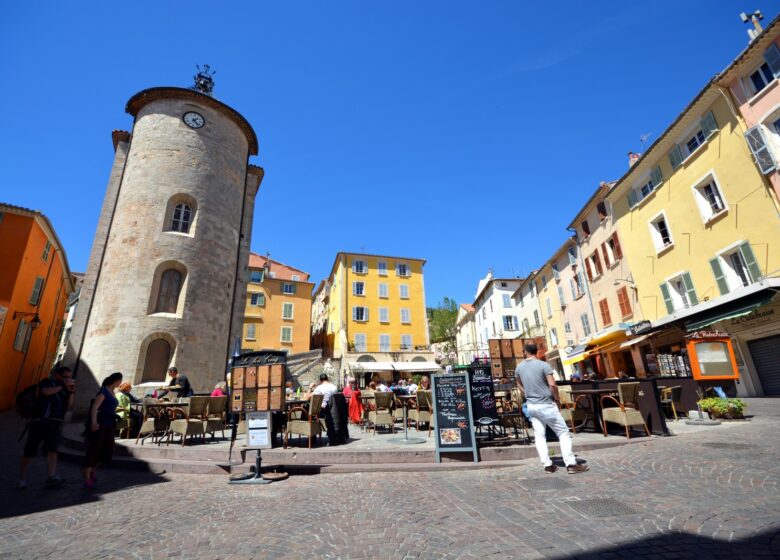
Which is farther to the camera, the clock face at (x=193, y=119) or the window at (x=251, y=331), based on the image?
the window at (x=251, y=331)

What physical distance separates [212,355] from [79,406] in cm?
475

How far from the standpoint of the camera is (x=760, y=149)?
12.4 meters

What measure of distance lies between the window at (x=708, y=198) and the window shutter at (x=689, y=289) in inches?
95.1

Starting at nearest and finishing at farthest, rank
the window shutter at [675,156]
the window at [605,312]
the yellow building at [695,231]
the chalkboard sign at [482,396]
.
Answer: the chalkboard sign at [482,396] < the yellow building at [695,231] < the window shutter at [675,156] < the window at [605,312]

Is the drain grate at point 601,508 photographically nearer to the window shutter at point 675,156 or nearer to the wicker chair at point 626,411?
the wicker chair at point 626,411

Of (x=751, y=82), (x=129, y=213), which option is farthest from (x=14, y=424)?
(x=751, y=82)

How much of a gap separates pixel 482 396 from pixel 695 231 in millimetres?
14461

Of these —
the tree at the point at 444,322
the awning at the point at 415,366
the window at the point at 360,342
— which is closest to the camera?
the awning at the point at 415,366

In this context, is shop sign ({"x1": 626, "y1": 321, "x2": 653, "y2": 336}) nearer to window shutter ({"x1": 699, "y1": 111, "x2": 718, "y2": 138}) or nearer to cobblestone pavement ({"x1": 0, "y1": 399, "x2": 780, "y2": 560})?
window shutter ({"x1": 699, "y1": 111, "x2": 718, "y2": 138})

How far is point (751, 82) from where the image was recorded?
13203mm

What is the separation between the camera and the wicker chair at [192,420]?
25.1 ft

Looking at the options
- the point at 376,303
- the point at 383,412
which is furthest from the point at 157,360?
the point at 376,303

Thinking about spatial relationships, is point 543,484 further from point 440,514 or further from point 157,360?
point 157,360

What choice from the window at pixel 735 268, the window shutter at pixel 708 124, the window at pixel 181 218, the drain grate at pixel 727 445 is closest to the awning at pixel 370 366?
the window at pixel 181 218
